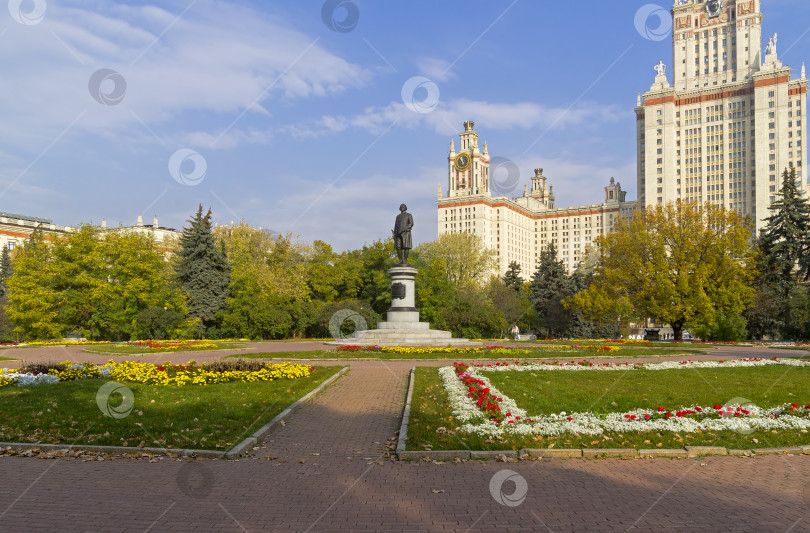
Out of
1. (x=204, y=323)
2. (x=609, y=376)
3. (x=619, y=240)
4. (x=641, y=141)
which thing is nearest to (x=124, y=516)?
(x=609, y=376)

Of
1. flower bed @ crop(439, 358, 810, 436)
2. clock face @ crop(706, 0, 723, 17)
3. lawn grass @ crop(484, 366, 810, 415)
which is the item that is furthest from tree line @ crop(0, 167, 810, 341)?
clock face @ crop(706, 0, 723, 17)

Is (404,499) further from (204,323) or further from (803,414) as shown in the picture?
(204,323)

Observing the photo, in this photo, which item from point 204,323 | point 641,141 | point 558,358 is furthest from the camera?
point 641,141

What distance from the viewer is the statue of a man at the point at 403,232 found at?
32.7m

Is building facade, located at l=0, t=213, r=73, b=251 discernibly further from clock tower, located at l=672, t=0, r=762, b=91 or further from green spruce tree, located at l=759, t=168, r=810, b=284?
clock tower, located at l=672, t=0, r=762, b=91

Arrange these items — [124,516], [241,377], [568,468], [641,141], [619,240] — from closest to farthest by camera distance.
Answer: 1. [124,516]
2. [568,468]
3. [241,377]
4. [619,240]
5. [641,141]

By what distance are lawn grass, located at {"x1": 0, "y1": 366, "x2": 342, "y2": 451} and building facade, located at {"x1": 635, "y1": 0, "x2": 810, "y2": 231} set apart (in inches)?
5279

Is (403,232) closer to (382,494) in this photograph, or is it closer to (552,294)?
(382,494)

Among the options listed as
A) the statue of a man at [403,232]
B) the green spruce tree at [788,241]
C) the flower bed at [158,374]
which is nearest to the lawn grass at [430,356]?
the flower bed at [158,374]

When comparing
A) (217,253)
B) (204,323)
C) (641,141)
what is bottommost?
(204,323)

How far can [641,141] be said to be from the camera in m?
141

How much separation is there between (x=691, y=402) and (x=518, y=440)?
482cm

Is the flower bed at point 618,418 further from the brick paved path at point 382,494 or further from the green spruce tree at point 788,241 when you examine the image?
the green spruce tree at point 788,241

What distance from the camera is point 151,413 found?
10773 millimetres
